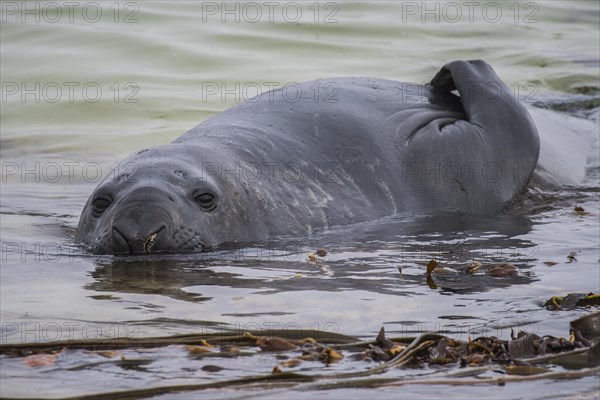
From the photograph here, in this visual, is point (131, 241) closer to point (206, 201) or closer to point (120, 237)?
point (120, 237)

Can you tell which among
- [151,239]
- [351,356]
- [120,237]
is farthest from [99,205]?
[351,356]

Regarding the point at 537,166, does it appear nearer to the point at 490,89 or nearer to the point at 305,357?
the point at 490,89

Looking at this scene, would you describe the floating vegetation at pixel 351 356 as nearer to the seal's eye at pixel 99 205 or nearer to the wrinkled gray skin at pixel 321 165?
the wrinkled gray skin at pixel 321 165

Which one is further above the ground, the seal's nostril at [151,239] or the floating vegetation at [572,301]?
the seal's nostril at [151,239]

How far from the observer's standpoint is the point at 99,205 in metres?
7.25

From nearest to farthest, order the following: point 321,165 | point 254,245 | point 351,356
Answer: point 351,356 → point 254,245 → point 321,165

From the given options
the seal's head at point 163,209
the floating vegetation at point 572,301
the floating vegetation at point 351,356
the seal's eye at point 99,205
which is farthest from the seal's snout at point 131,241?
the floating vegetation at point 572,301

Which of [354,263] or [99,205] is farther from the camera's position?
[99,205]

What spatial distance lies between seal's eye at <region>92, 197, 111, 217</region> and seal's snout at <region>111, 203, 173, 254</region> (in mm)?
244

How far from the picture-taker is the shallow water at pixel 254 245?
5.53 m

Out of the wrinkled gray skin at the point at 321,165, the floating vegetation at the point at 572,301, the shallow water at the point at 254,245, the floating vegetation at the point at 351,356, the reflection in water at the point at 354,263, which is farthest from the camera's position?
the wrinkled gray skin at the point at 321,165

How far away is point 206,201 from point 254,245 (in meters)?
0.38

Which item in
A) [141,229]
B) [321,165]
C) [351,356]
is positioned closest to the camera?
[351,356]

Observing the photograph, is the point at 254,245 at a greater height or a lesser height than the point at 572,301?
greater
